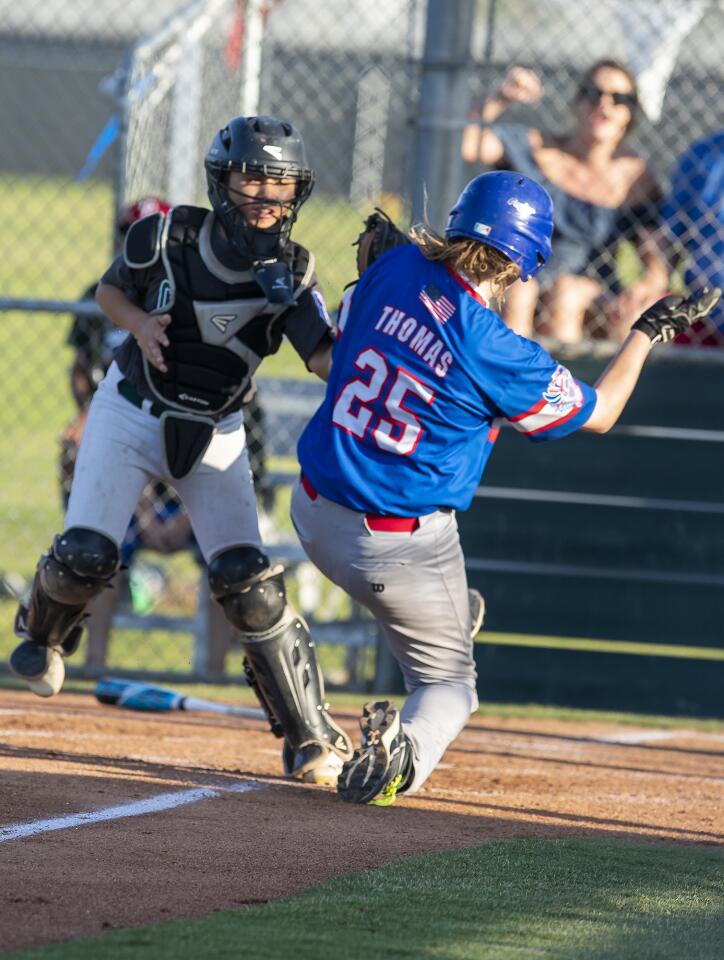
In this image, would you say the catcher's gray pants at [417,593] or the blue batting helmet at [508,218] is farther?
the catcher's gray pants at [417,593]

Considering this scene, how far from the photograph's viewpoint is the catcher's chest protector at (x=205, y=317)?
4.82m

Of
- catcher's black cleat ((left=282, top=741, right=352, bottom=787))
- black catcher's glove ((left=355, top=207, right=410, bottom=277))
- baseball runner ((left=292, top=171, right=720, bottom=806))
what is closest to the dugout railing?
catcher's black cleat ((left=282, top=741, right=352, bottom=787))

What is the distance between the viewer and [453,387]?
429 centimetres

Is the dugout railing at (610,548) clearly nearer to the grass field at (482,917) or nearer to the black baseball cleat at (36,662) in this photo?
the black baseball cleat at (36,662)

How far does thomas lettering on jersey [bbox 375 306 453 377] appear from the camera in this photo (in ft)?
14.0

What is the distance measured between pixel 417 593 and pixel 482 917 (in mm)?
1382

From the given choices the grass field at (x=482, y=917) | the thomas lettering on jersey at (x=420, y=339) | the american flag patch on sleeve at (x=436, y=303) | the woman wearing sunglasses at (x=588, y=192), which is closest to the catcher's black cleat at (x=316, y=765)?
the grass field at (x=482, y=917)

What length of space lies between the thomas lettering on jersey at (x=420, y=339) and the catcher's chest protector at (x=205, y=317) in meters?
0.55

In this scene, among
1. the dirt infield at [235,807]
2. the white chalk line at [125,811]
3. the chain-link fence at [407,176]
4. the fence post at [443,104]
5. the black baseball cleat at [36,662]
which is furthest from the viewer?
the chain-link fence at [407,176]

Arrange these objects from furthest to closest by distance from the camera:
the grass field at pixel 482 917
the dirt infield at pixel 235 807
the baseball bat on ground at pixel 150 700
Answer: the baseball bat on ground at pixel 150 700
the dirt infield at pixel 235 807
the grass field at pixel 482 917

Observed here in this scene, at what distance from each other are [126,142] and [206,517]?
9.33 ft

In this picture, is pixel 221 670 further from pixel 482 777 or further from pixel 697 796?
pixel 697 796

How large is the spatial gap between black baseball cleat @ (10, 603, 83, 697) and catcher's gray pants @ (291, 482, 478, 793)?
1.05 m

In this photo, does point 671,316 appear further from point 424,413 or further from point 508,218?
point 424,413
